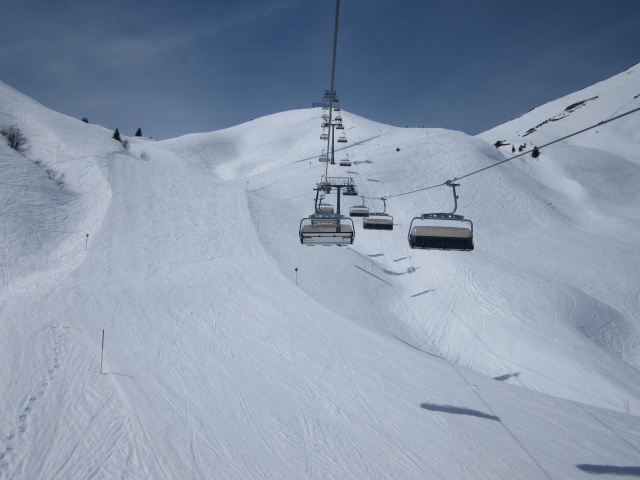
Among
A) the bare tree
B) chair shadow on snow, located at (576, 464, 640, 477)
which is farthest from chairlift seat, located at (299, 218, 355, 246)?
the bare tree

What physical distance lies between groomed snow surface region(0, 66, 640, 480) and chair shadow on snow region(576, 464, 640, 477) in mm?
34

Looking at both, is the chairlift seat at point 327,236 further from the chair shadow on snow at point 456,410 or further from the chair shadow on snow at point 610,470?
the chair shadow on snow at point 610,470

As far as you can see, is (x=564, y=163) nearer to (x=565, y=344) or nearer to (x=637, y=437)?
(x=565, y=344)

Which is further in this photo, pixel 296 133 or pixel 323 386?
pixel 296 133

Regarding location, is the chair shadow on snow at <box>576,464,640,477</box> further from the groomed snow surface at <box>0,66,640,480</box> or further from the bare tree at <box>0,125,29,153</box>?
the bare tree at <box>0,125,29,153</box>

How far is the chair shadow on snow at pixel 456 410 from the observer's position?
9071 millimetres

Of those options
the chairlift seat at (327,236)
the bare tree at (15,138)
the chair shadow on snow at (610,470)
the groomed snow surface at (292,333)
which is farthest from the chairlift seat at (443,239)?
the bare tree at (15,138)

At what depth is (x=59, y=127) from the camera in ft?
131

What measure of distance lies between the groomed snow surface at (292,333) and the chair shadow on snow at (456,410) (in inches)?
4.0

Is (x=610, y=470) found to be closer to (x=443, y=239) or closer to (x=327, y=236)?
(x=443, y=239)

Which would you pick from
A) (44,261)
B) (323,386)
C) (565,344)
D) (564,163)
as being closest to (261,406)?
(323,386)

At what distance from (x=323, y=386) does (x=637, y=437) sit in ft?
25.5

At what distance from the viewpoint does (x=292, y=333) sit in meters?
13.1

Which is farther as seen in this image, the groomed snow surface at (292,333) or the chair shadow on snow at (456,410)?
the chair shadow on snow at (456,410)
